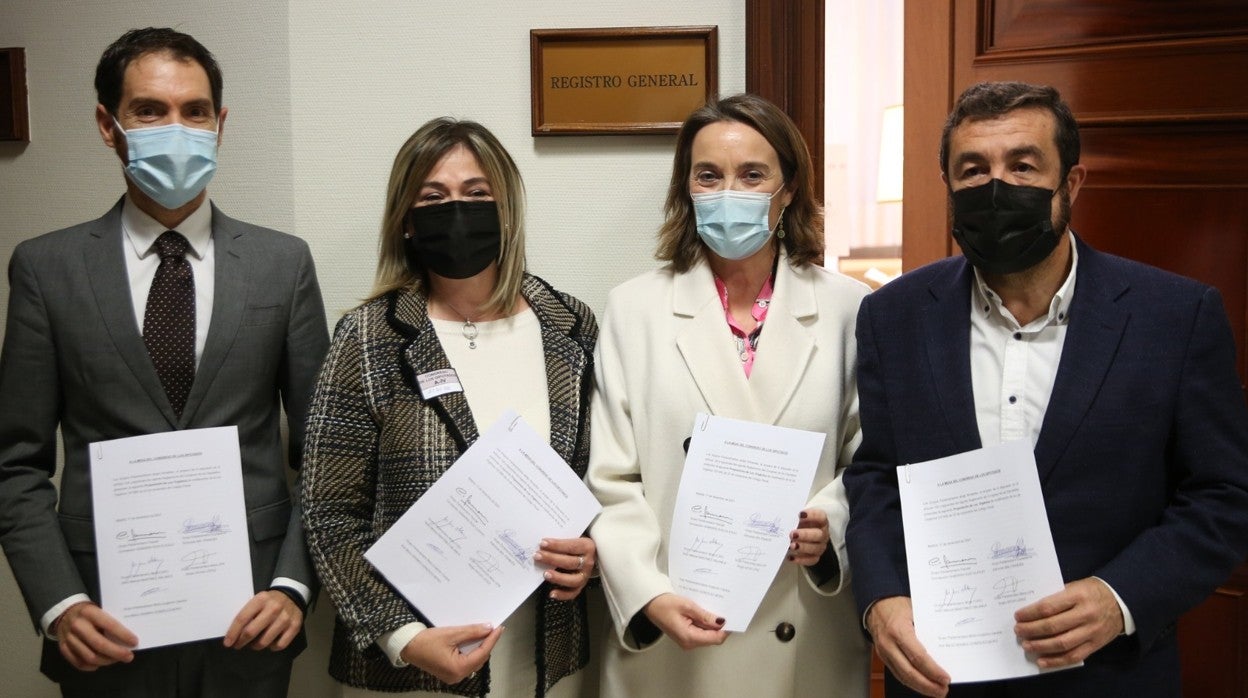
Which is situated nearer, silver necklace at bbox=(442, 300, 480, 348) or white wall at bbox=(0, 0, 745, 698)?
silver necklace at bbox=(442, 300, 480, 348)

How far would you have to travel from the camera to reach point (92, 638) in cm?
178

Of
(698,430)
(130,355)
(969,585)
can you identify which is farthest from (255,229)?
(969,585)

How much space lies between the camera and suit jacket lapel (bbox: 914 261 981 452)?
1.64 meters

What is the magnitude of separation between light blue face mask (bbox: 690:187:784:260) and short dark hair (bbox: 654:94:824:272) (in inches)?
3.5

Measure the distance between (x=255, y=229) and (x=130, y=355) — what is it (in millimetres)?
360

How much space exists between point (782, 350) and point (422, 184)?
798 mm

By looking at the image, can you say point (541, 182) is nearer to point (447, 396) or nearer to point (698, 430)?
point (447, 396)
